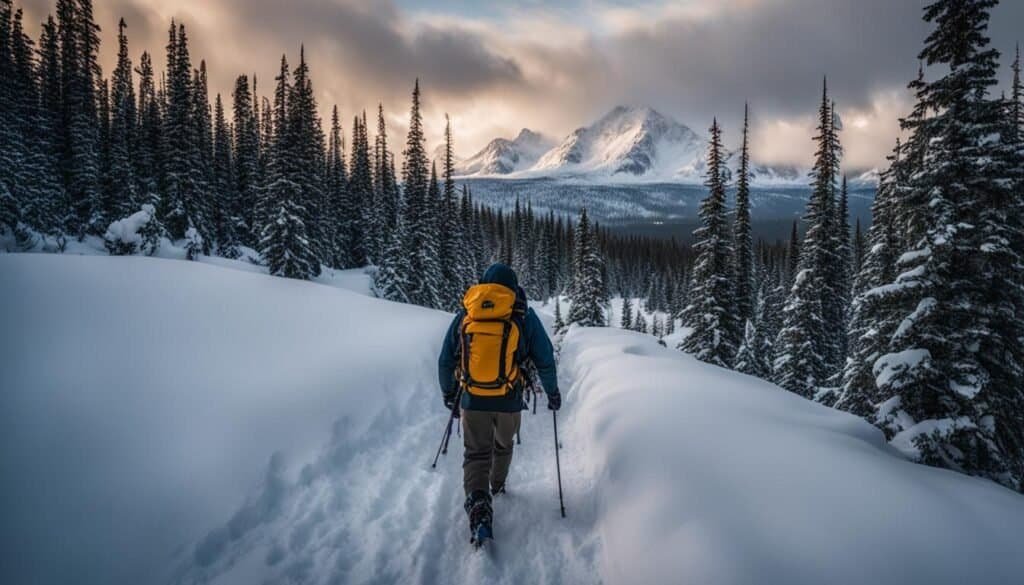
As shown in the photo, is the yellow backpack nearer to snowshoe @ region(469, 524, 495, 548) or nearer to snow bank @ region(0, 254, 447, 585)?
snowshoe @ region(469, 524, 495, 548)

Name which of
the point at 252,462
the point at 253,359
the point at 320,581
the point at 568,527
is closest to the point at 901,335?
the point at 568,527

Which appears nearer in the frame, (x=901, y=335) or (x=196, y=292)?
(x=901, y=335)

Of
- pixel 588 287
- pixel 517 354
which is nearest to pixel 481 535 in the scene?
pixel 517 354

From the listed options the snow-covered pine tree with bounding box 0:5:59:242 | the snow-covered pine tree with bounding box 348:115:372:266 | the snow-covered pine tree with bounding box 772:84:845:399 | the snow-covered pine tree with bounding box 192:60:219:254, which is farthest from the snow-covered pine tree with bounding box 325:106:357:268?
the snow-covered pine tree with bounding box 772:84:845:399

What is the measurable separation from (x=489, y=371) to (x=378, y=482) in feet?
Result: 8.20

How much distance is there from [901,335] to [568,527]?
8.21 m

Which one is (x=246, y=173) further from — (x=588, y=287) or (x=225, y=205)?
(x=588, y=287)

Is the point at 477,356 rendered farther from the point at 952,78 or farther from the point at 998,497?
the point at 952,78

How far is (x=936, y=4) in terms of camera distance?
8.52 metres

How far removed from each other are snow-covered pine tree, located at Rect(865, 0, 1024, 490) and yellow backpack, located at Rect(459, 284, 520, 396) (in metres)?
8.12

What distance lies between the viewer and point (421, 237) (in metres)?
33.9

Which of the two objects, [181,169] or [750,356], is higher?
[181,169]

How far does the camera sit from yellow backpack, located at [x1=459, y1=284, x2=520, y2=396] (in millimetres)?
4402

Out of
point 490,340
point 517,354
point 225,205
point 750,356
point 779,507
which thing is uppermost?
point 225,205
